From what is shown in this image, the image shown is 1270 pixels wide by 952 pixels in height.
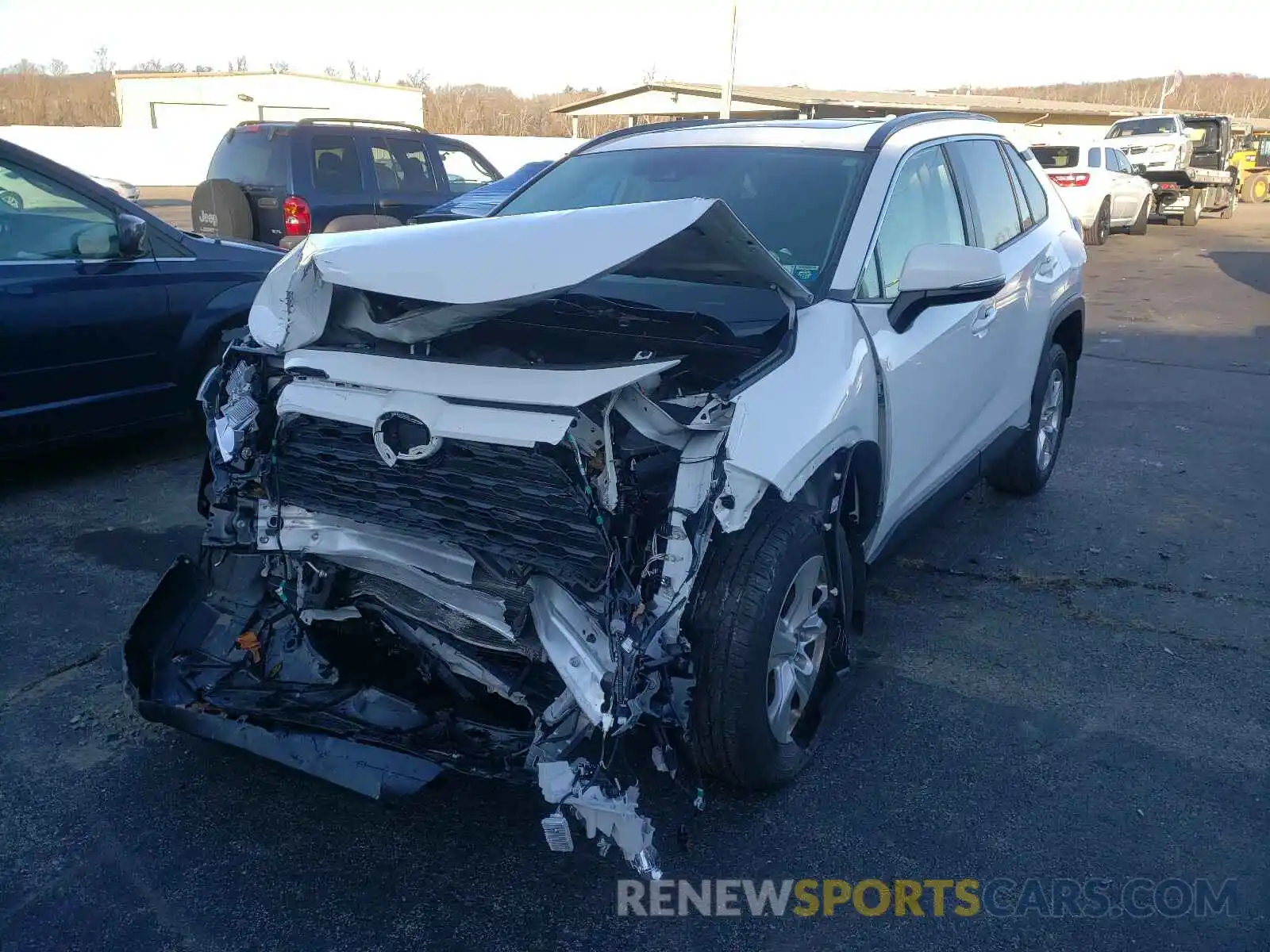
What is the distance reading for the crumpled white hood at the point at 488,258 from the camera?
2520 mm

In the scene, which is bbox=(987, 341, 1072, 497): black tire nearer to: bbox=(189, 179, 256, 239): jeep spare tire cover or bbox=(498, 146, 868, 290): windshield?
bbox=(498, 146, 868, 290): windshield

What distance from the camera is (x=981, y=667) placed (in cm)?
384

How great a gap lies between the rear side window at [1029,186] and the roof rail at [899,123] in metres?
0.50

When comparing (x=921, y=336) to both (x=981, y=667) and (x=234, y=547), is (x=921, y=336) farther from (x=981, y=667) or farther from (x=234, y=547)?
(x=234, y=547)

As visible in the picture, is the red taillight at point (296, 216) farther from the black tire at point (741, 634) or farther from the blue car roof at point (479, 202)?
the black tire at point (741, 634)

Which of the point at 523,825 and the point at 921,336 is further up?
the point at 921,336

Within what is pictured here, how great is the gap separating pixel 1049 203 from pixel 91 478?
17.2 feet

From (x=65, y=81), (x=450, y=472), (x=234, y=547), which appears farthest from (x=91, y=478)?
(x=65, y=81)

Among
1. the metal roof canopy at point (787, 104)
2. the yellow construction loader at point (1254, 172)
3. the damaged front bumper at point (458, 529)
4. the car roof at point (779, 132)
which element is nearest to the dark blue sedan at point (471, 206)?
the car roof at point (779, 132)

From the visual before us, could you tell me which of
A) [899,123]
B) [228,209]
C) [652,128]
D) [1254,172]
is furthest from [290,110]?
[899,123]

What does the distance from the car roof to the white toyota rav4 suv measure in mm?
202

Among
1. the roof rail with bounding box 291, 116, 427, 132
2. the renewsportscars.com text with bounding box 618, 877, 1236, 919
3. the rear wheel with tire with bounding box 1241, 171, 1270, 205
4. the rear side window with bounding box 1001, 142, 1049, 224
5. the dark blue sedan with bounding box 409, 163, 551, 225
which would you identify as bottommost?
the rear wheel with tire with bounding box 1241, 171, 1270, 205

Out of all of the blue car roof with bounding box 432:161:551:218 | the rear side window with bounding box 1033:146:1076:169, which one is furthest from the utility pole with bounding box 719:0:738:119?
the blue car roof with bounding box 432:161:551:218

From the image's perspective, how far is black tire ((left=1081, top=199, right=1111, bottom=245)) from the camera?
19516mm
